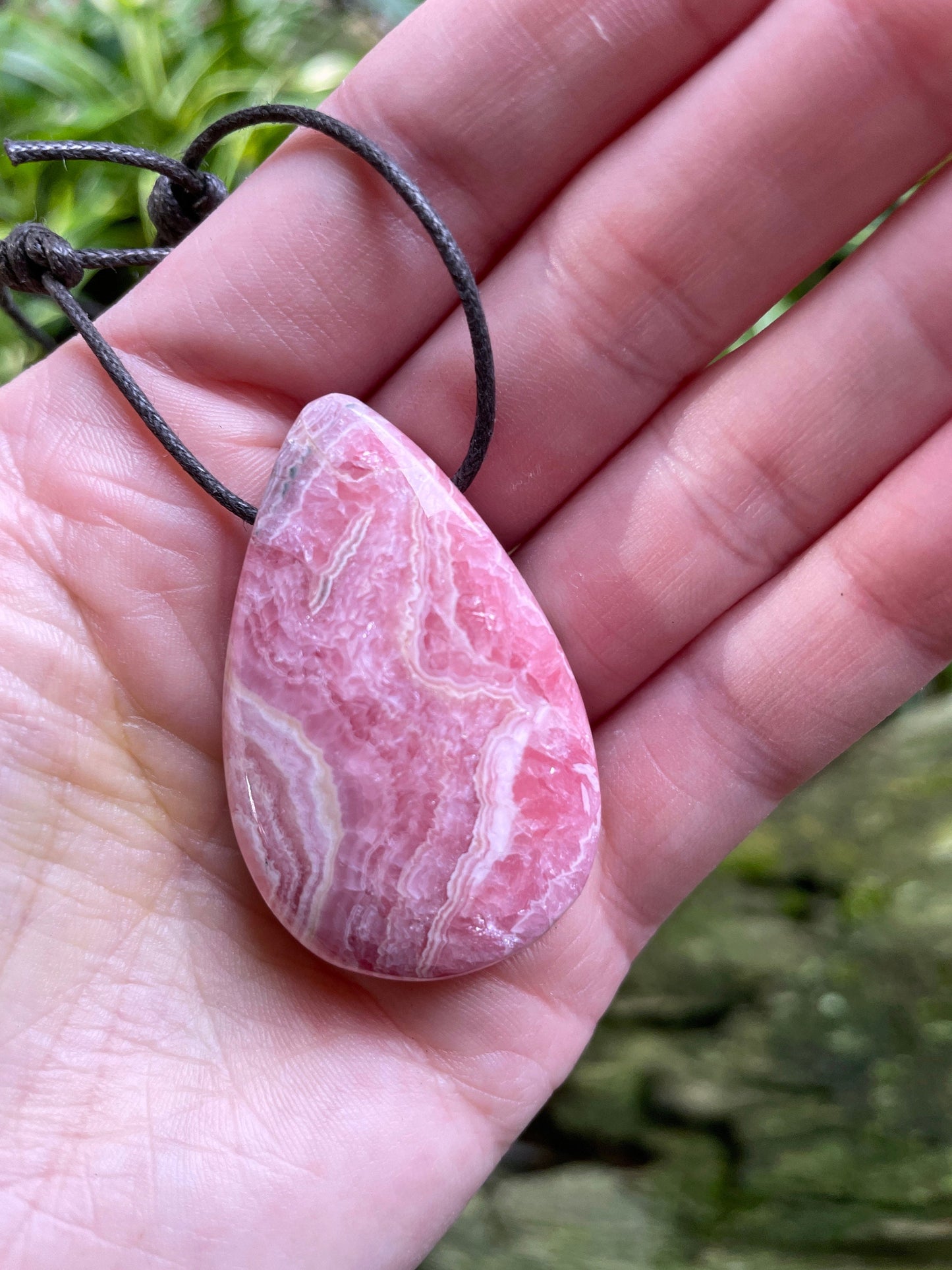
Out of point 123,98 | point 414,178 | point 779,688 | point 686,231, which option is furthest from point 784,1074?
point 123,98

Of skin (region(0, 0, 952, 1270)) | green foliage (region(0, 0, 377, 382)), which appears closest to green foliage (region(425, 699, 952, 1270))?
skin (region(0, 0, 952, 1270))

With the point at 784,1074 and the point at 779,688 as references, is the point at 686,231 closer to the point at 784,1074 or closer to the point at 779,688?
the point at 779,688

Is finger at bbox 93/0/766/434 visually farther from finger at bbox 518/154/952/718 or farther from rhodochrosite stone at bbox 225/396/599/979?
finger at bbox 518/154/952/718

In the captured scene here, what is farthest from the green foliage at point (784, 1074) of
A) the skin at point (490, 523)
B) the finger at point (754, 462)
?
the finger at point (754, 462)

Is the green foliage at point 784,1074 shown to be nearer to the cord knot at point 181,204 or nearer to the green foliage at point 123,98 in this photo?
the cord knot at point 181,204

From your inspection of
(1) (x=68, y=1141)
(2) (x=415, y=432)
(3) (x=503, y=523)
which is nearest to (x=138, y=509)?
(2) (x=415, y=432)
